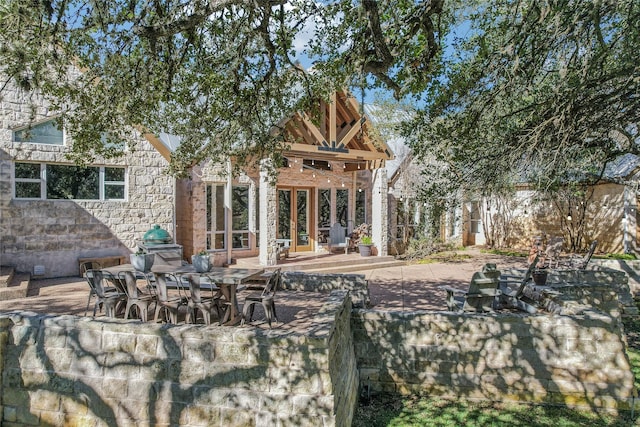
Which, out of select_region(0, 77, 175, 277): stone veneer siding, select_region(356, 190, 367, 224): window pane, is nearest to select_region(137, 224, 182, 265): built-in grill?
select_region(0, 77, 175, 277): stone veneer siding

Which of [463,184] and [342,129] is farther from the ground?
[342,129]

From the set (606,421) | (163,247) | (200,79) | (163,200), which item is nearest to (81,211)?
(163,200)

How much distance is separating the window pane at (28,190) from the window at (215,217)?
474 centimetres

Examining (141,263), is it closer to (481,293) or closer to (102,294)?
(102,294)

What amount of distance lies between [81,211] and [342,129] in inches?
346

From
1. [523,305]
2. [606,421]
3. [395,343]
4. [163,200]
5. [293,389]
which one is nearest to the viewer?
[293,389]

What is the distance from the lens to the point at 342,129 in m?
15.2

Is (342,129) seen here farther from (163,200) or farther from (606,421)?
(606,421)

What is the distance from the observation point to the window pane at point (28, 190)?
1091 cm

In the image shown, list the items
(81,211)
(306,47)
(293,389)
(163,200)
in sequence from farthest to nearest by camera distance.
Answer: (163,200), (81,211), (306,47), (293,389)

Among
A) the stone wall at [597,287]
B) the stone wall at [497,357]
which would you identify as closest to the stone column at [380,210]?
the stone wall at [597,287]

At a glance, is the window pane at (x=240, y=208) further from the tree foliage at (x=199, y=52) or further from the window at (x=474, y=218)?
the window at (x=474, y=218)

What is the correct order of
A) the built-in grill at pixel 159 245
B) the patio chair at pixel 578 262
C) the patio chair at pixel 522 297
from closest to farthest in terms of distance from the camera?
the patio chair at pixel 522 297 → the built-in grill at pixel 159 245 → the patio chair at pixel 578 262

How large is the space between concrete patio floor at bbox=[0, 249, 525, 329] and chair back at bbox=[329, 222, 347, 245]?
111 inches
